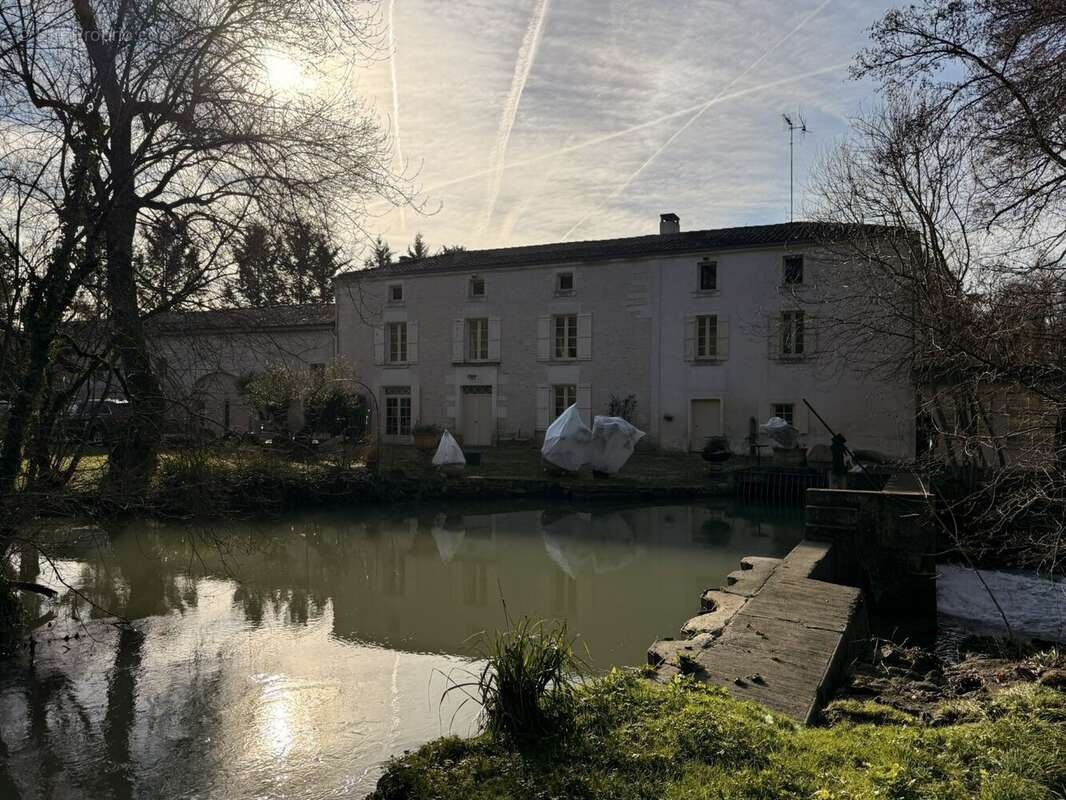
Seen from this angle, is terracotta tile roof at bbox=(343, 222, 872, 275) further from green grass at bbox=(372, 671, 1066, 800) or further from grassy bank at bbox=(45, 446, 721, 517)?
green grass at bbox=(372, 671, 1066, 800)

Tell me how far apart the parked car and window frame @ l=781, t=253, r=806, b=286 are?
18432mm

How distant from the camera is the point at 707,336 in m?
23.2

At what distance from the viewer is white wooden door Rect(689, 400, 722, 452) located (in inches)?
905

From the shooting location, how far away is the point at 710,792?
304cm

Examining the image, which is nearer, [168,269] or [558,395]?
[168,269]

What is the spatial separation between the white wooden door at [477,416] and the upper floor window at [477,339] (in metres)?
1.12

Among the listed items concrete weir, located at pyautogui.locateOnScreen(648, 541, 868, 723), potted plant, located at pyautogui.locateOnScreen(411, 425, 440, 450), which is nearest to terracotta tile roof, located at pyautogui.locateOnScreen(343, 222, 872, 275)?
potted plant, located at pyautogui.locateOnScreen(411, 425, 440, 450)

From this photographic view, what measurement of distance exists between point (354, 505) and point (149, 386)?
9070 millimetres

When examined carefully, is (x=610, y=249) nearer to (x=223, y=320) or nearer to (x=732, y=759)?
(x=223, y=320)

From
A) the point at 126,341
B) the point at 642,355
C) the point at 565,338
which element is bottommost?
the point at 126,341

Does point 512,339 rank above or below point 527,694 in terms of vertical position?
above

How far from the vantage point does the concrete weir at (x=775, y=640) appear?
4395 millimetres

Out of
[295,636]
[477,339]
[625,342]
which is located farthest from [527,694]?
[477,339]

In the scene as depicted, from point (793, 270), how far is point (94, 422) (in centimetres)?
1920
